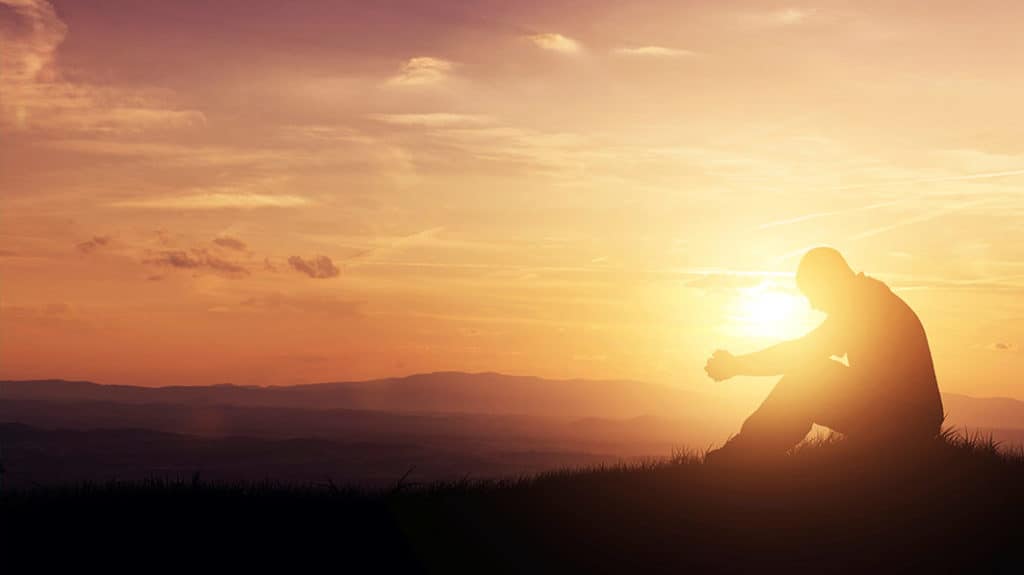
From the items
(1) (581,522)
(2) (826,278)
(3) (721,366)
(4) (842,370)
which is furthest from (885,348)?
(1) (581,522)

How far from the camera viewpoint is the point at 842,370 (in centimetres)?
1223

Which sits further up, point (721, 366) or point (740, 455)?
point (721, 366)

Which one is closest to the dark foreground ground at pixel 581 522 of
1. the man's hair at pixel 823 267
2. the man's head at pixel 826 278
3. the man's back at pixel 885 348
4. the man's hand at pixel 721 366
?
the man's back at pixel 885 348

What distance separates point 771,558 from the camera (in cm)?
1080

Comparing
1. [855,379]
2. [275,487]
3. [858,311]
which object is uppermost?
[858,311]

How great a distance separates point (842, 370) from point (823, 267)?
1218 mm

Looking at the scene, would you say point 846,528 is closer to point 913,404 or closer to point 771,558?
point 771,558

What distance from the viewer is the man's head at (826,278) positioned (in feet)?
40.7

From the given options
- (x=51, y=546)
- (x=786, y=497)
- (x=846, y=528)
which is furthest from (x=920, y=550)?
(x=51, y=546)

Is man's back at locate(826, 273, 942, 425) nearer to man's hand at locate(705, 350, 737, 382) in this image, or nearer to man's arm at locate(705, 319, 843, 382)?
man's arm at locate(705, 319, 843, 382)

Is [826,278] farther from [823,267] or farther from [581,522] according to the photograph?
[581,522]

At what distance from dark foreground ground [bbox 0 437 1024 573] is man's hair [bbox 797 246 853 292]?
2194 mm

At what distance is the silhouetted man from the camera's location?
40.1 feet

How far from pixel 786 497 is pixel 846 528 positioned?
77 centimetres
